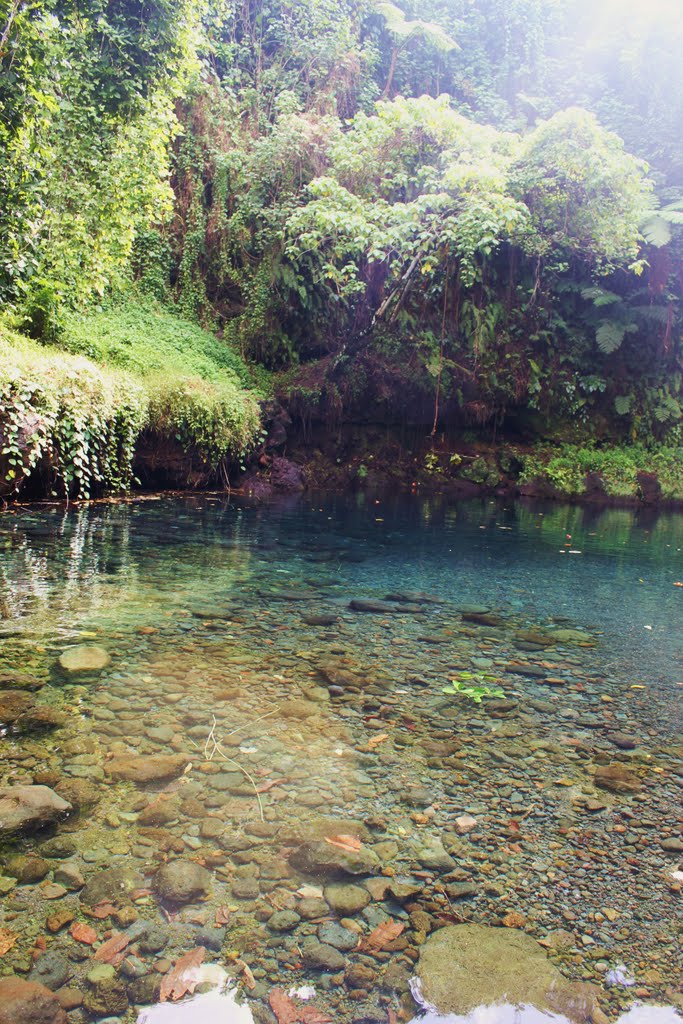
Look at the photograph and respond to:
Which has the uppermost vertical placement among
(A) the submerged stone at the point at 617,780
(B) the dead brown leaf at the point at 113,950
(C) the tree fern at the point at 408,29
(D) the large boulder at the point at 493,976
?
(C) the tree fern at the point at 408,29

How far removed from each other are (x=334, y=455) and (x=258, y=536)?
814cm

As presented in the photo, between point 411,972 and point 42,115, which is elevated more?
point 42,115

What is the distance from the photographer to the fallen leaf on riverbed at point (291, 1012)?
1.34m

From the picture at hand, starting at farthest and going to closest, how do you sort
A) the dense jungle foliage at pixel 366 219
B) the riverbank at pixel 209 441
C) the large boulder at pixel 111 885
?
1. the dense jungle foliage at pixel 366 219
2. the riverbank at pixel 209 441
3. the large boulder at pixel 111 885

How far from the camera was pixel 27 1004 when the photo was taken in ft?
4.34

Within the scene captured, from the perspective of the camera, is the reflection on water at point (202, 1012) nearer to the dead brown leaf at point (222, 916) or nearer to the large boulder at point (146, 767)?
the dead brown leaf at point (222, 916)

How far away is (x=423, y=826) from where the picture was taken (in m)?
2.07

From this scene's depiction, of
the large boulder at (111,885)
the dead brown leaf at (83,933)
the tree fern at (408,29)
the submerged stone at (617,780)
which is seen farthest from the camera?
the tree fern at (408,29)

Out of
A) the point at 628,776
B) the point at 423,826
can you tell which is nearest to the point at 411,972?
the point at 423,826

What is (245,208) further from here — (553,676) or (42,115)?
(553,676)

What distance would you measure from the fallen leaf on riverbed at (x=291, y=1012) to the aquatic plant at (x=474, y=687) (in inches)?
72.1

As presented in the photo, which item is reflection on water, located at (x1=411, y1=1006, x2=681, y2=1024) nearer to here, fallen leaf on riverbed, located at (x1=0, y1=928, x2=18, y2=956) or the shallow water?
the shallow water

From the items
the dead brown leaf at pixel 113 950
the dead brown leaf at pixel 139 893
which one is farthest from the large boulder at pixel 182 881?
the dead brown leaf at pixel 113 950

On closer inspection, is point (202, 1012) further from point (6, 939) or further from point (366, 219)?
point (366, 219)
